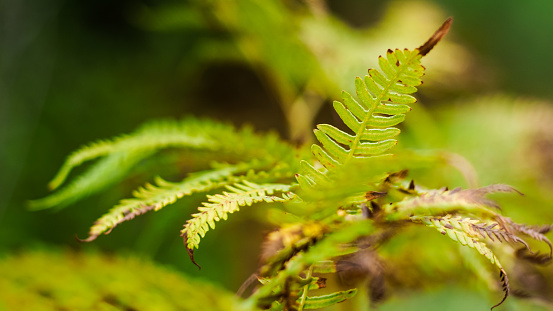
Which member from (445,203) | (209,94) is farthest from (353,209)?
(209,94)

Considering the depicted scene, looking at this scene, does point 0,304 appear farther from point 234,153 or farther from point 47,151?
point 47,151

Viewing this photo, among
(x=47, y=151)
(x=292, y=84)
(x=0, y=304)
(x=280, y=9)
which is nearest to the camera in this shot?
(x=0, y=304)

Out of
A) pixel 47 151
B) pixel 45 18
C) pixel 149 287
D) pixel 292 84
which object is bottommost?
pixel 47 151

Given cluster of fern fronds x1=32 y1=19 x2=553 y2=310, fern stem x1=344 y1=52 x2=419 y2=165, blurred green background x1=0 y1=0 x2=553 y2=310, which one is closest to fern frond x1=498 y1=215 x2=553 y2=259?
cluster of fern fronds x1=32 y1=19 x2=553 y2=310

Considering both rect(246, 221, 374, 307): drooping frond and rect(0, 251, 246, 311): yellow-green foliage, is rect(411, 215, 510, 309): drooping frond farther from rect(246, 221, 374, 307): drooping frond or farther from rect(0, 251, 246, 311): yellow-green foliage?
rect(0, 251, 246, 311): yellow-green foliage

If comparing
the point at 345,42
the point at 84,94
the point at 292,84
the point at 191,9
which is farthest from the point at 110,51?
the point at 345,42

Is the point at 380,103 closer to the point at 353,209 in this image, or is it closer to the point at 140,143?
the point at 353,209
